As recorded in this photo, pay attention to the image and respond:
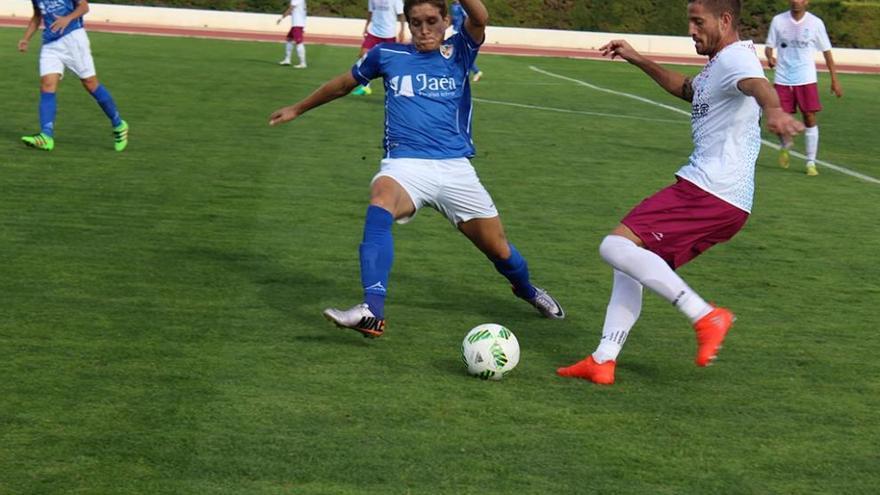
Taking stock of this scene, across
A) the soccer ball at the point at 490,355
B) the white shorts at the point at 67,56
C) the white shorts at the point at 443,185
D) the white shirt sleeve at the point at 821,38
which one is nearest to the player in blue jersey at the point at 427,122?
the white shorts at the point at 443,185

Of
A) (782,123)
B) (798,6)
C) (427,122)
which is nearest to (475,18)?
(427,122)

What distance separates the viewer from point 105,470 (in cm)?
495

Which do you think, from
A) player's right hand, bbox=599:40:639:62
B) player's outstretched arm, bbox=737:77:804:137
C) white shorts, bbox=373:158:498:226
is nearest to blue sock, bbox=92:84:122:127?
white shorts, bbox=373:158:498:226

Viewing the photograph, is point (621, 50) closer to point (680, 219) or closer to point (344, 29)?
point (680, 219)

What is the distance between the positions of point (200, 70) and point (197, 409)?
1958cm

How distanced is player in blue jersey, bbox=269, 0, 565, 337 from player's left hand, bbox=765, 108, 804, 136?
1.92 meters

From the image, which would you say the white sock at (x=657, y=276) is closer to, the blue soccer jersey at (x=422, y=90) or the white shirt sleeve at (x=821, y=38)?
the blue soccer jersey at (x=422, y=90)

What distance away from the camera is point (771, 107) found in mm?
5789

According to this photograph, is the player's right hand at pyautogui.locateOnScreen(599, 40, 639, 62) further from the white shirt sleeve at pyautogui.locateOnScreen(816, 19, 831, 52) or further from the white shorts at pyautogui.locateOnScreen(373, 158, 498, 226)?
the white shirt sleeve at pyautogui.locateOnScreen(816, 19, 831, 52)

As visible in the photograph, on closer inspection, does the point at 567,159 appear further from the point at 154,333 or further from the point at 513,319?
the point at 154,333

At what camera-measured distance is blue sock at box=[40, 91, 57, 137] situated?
45.1 ft

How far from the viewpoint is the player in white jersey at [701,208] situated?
20.9ft

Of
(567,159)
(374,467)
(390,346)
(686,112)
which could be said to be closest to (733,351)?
(390,346)

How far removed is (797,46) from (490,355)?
1063cm
